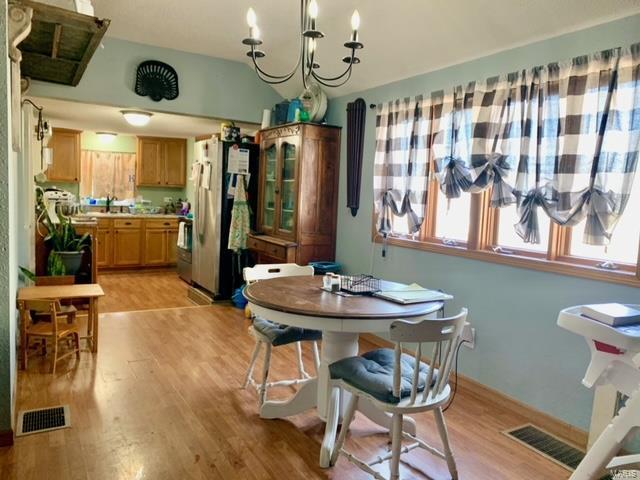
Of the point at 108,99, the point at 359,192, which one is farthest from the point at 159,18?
the point at 359,192

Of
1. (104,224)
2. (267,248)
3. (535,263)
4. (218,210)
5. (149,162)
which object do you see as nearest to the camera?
(535,263)

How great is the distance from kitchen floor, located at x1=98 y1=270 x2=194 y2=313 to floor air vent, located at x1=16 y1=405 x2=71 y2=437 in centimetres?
232

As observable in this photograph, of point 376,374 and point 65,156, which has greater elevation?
point 65,156

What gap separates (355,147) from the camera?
4.25m

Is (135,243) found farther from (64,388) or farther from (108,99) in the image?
(64,388)

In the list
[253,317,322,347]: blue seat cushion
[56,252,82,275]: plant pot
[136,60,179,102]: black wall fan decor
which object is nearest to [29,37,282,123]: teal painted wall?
[136,60,179,102]: black wall fan decor

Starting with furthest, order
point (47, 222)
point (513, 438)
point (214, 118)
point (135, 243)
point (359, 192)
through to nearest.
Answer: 1. point (135, 243)
2. point (214, 118)
3. point (47, 222)
4. point (359, 192)
5. point (513, 438)

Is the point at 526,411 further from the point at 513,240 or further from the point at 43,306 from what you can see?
the point at 43,306

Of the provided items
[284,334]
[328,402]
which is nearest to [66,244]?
[284,334]

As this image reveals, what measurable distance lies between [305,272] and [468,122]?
4.80 ft

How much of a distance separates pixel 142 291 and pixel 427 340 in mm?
4803

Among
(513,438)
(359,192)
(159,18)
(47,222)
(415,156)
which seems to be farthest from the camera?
(47,222)

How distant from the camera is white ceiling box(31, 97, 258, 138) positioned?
494cm

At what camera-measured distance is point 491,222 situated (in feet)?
10.3
